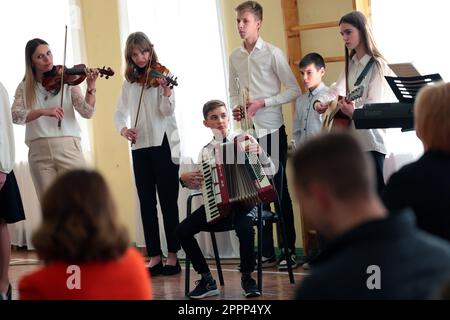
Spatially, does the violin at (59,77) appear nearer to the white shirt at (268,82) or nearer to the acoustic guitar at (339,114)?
the white shirt at (268,82)

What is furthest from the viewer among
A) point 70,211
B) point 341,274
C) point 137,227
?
point 137,227

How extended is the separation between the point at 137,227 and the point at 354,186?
4.84 metres

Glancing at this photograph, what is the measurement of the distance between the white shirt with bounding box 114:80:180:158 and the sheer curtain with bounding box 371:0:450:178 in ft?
4.31

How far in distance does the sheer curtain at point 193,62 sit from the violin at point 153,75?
0.78 metres

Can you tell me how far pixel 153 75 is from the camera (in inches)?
199

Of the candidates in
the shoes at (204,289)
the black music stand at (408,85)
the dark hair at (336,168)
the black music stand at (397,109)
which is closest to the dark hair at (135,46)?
the shoes at (204,289)

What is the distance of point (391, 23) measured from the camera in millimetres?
4922

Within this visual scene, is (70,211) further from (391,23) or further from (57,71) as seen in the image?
(391,23)

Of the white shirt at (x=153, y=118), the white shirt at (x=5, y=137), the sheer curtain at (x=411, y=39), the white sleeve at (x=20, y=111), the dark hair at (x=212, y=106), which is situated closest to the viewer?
the white shirt at (x=5, y=137)

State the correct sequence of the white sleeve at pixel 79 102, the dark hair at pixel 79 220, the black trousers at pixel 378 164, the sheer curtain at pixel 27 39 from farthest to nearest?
the sheer curtain at pixel 27 39 → the white sleeve at pixel 79 102 → the black trousers at pixel 378 164 → the dark hair at pixel 79 220

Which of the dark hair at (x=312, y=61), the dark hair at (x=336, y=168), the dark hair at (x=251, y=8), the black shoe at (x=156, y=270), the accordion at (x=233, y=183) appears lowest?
the black shoe at (x=156, y=270)

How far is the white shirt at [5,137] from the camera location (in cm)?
415

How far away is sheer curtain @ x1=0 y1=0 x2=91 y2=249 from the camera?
6.56 metres
